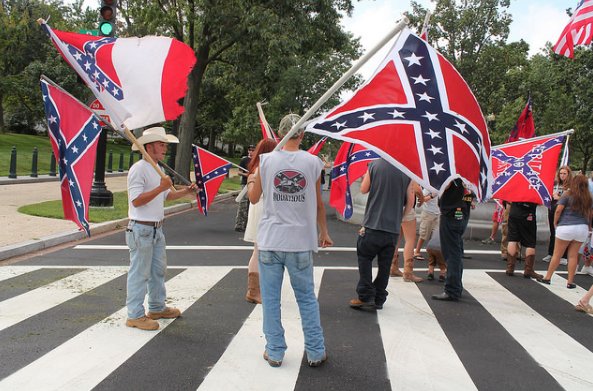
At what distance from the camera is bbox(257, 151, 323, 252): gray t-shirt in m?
3.88

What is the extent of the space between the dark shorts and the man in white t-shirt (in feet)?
15.8

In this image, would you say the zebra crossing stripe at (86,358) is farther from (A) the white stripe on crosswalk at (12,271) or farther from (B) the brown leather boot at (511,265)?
(B) the brown leather boot at (511,265)

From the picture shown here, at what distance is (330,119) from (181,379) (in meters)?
2.37

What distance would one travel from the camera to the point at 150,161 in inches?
181

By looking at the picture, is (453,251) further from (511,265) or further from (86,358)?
(86,358)

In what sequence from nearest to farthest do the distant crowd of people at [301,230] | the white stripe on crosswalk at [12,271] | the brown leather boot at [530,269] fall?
the distant crowd of people at [301,230], the white stripe on crosswalk at [12,271], the brown leather boot at [530,269]

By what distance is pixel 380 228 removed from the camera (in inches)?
215

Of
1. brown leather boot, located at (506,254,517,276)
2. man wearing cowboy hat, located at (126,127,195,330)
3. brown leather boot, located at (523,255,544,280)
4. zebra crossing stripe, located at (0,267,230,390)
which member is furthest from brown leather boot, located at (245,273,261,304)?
brown leather boot, located at (523,255,544,280)

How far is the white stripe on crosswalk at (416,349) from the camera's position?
3.81 meters

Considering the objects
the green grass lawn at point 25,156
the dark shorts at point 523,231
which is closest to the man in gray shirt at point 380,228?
the dark shorts at point 523,231

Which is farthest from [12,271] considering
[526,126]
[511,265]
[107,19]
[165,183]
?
[526,126]

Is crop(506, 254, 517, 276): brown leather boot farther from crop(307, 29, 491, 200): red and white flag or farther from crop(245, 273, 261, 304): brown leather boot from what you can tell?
crop(245, 273, 261, 304): brown leather boot

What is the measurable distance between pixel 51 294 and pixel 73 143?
2.10 m

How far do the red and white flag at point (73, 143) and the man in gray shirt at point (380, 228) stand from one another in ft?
9.33
